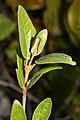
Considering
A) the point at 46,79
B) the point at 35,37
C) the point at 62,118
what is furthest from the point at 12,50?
the point at 35,37

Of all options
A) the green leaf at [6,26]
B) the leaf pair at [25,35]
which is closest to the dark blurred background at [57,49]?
the green leaf at [6,26]

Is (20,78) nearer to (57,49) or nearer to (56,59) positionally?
(56,59)

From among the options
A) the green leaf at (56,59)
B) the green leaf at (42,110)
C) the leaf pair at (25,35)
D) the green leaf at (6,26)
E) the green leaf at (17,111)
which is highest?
the leaf pair at (25,35)

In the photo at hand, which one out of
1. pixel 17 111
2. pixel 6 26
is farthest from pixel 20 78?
pixel 6 26

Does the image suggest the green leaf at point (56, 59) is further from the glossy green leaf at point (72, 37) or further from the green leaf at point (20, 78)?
the glossy green leaf at point (72, 37)

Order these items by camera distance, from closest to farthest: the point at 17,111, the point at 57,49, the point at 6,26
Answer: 1. the point at 17,111
2. the point at 6,26
3. the point at 57,49

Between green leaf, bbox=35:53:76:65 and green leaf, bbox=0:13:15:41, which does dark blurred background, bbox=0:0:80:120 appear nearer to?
green leaf, bbox=0:13:15:41

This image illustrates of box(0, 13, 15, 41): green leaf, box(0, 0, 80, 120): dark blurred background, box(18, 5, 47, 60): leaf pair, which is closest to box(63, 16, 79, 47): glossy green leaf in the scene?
box(0, 0, 80, 120): dark blurred background
